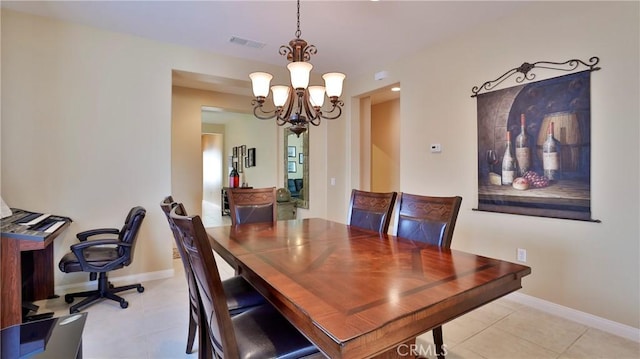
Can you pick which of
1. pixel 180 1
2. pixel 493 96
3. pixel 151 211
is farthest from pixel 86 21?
pixel 493 96

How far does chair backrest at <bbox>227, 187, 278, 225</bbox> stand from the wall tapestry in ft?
6.98

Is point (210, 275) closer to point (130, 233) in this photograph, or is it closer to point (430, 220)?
point (430, 220)

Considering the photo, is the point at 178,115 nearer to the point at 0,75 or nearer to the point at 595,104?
the point at 0,75

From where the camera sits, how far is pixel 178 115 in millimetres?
5152

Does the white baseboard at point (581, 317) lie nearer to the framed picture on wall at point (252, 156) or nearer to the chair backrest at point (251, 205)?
the chair backrest at point (251, 205)

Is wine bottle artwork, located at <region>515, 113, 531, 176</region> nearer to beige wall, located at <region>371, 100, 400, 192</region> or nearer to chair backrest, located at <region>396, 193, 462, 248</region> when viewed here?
chair backrest, located at <region>396, 193, 462, 248</region>

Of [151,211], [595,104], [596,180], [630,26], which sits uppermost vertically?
[630,26]

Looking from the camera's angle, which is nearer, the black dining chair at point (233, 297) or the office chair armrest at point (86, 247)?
the black dining chair at point (233, 297)

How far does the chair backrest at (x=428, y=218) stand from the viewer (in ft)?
6.42

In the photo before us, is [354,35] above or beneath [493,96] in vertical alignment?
above

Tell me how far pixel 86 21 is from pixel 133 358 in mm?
3077

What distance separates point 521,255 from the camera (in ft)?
9.05

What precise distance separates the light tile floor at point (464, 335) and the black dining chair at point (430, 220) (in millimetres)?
480

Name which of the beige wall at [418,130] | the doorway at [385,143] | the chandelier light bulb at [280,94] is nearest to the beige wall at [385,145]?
the doorway at [385,143]
